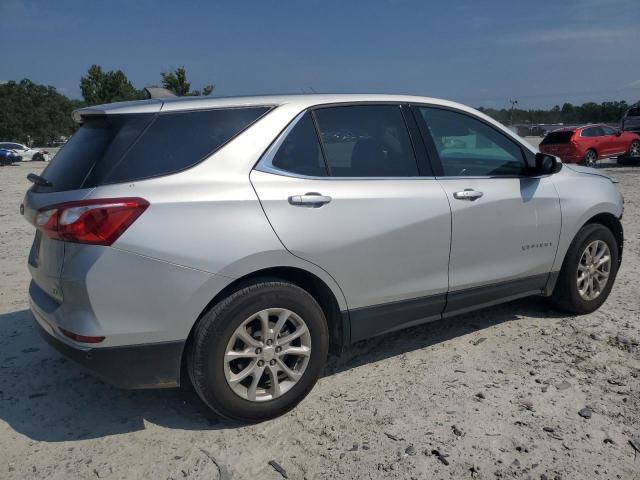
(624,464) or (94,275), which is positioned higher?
(94,275)

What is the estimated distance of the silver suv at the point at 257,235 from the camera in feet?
9.16

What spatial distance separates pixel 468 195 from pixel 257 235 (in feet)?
5.18

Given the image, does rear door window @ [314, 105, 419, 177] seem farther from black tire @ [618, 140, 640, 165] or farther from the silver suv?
black tire @ [618, 140, 640, 165]

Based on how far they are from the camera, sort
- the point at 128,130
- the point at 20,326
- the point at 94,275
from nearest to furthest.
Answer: the point at 94,275
the point at 128,130
the point at 20,326

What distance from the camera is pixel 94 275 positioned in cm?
271

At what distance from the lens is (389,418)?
128 inches

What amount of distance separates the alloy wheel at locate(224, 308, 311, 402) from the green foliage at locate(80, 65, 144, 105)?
5402 centimetres

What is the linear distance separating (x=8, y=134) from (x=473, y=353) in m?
80.2

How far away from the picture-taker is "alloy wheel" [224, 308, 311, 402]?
3.06 meters

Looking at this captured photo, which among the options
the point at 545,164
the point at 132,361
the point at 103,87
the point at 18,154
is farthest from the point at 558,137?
the point at 103,87

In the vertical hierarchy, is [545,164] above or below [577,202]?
above

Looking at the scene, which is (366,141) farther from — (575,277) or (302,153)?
(575,277)

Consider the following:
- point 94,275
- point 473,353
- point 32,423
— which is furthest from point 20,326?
point 473,353

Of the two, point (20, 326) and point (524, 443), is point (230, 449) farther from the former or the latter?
point (20, 326)
